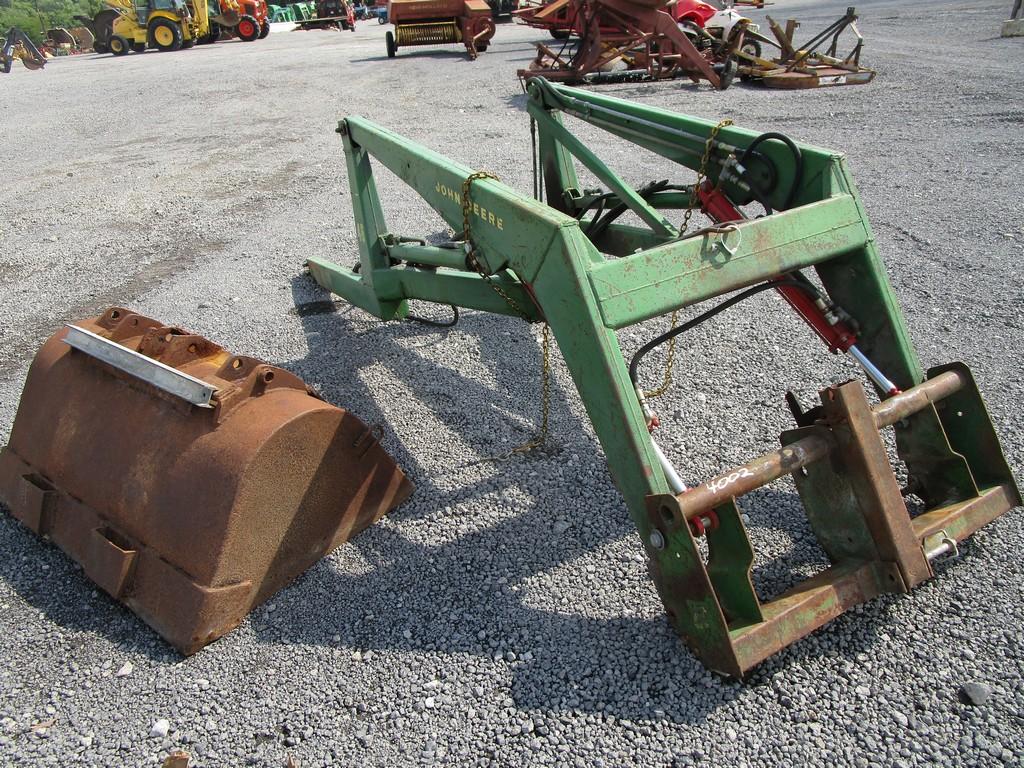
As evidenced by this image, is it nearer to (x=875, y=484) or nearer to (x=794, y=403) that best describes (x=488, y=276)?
(x=794, y=403)

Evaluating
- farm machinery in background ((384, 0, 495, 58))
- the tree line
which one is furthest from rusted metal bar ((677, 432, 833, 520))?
the tree line

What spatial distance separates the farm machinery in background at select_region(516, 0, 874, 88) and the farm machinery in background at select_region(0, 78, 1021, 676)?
9216 millimetres

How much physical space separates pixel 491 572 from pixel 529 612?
0.79 feet

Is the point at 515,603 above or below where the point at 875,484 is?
below

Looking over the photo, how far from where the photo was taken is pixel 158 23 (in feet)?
74.4

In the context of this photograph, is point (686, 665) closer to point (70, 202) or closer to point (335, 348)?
point (335, 348)

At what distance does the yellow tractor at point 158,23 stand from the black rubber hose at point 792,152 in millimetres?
24293

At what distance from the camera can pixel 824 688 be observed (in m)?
2.12

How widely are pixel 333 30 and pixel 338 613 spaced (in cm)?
3136

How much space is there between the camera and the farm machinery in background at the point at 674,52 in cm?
1109

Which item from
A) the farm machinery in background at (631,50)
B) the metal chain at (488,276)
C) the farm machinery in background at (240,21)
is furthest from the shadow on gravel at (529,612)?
the farm machinery in background at (240,21)

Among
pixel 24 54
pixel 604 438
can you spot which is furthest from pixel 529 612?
pixel 24 54

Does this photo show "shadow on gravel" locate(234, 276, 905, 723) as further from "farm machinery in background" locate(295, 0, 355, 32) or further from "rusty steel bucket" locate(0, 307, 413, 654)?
"farm machinery in background" locate(295, 0, 355, 32)

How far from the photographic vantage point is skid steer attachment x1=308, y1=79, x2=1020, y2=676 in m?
2.08
